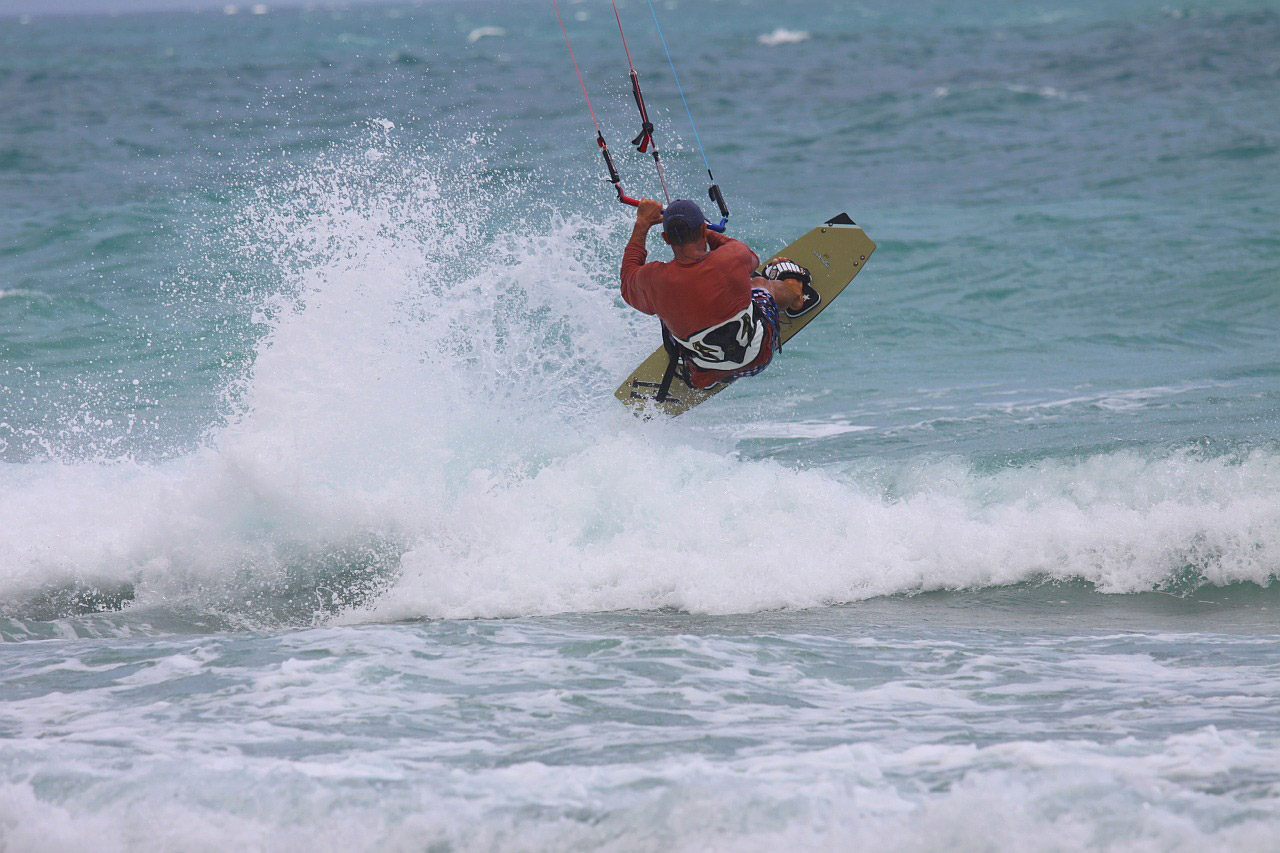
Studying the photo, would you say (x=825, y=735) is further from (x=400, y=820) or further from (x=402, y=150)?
(x=402, y=150)

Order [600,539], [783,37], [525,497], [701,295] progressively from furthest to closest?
[783,37], [525,497], [600,539], [701,295]

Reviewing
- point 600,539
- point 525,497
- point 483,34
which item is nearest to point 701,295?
point 600,539

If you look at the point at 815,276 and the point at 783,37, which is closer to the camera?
the point at 815,276

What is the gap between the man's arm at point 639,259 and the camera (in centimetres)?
708

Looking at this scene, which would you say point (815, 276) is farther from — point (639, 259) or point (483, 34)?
point (483, 34)

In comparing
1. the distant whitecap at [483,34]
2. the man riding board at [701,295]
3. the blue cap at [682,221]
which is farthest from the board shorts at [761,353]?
the distant whitecap at [483,34]

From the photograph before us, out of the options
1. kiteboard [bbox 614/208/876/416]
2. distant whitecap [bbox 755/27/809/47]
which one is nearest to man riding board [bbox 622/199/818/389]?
kiteboard [bbox 614/208/876/416]

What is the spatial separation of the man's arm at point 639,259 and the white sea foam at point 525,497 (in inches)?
54.4

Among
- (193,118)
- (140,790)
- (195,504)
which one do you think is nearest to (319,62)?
(193,118)

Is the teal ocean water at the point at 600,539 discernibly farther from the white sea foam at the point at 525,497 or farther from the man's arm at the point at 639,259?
the man's arm at the point at 639,259

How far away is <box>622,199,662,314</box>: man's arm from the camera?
23.2 feet

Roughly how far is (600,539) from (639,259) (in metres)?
1.76

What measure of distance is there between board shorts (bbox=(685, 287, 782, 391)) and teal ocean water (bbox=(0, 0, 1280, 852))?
70 cm

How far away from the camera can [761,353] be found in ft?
25.0
